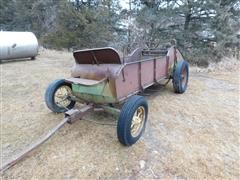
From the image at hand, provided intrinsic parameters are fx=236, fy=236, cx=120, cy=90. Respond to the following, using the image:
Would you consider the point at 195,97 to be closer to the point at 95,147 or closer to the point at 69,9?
the point at 95,147

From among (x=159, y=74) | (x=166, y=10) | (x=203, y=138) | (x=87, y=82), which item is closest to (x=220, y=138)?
(x=203, y=138)

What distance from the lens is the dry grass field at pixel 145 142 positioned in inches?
98.0

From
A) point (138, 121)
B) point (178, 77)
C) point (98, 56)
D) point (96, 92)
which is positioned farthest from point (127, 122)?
point (178, 77)

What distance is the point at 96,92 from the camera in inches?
116

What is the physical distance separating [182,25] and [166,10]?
34.2 inches

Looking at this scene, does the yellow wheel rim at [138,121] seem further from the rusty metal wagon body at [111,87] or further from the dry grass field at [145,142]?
the dry grass field at [145,142]

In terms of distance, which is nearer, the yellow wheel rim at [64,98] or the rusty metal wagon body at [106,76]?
the rusty metal wagon body at [106,76]

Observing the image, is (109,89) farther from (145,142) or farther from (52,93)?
(52,93)

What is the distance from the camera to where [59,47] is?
12227mm

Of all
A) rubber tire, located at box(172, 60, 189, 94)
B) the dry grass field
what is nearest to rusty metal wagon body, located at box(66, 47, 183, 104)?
the dry grass field

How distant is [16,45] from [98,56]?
20.8 feet

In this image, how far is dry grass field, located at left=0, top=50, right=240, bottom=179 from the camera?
249cm

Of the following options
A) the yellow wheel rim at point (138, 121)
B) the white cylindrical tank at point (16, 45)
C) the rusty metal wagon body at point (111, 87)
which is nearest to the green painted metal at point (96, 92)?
the rusty metal wagon body at point (111, 87)

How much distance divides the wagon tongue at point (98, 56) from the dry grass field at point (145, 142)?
842mm
